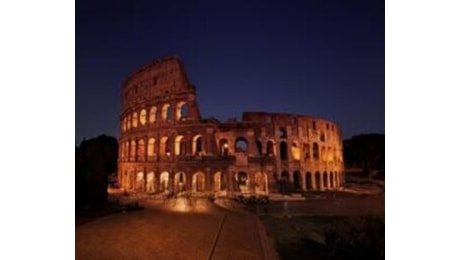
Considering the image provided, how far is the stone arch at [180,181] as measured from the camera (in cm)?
975

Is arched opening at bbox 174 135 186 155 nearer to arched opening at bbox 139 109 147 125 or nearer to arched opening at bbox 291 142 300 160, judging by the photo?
arched opening at bbox 139 109 147 125

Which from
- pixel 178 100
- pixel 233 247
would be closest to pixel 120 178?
pixel 178 100

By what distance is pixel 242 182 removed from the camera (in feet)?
28.5

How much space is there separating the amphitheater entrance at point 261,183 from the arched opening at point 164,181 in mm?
3928

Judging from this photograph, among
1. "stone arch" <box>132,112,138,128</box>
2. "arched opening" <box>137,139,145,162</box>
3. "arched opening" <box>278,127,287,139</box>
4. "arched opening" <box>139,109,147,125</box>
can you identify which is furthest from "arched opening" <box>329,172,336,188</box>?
"arched opening" <box>137,139,145,162</box>

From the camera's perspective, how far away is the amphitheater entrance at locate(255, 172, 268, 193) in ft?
27.9

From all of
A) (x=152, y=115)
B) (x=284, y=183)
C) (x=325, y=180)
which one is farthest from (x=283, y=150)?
(x=152, y=115)

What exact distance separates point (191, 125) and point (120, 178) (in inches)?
213

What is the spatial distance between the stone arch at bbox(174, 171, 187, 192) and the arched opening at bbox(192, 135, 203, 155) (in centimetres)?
99

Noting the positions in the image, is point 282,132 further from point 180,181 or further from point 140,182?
point 140,182

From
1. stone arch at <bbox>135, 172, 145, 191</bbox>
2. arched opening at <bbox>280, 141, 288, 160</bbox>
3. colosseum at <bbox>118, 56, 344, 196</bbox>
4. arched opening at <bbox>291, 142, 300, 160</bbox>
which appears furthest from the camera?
stone arch at <bbox>135, 172, 145, 191</bbox>
